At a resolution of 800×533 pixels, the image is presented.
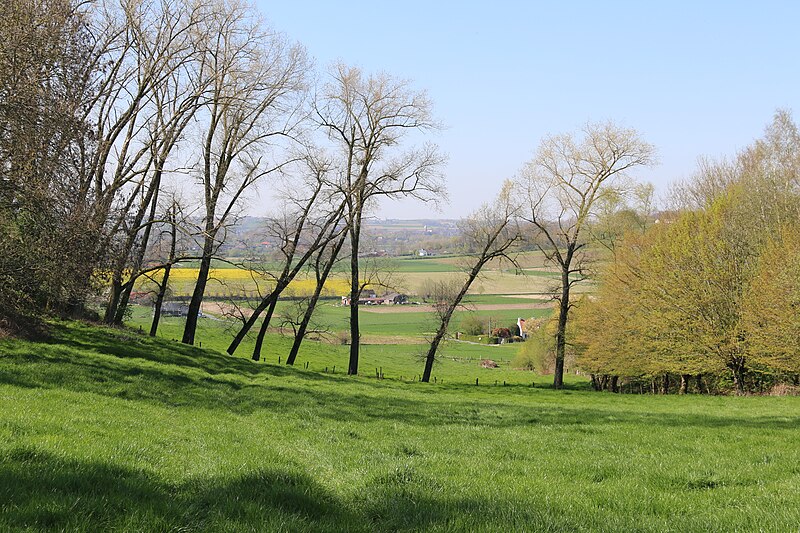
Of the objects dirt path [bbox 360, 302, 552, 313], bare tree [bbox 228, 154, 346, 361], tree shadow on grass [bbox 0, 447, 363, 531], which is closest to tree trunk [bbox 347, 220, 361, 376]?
bare tree [bbox 228, 154, 346, 361]

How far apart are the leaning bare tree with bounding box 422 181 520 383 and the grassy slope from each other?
60.4 feet

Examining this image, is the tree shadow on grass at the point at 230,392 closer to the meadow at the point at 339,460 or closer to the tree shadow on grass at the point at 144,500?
the meadow at the point at 339,460

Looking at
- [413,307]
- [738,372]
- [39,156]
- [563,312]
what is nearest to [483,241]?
[563,312]

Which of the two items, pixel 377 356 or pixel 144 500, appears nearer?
pixel 144 500

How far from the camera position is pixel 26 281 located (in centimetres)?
1478

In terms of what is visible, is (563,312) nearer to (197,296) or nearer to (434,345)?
(434,345)

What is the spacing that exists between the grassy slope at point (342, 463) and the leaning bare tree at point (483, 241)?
18409 mm

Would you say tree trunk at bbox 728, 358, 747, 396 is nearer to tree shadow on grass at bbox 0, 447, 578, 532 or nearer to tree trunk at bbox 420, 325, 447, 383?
tree trunk at bbox 420, 325, 447, 383

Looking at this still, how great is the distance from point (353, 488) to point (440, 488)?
3.35ft

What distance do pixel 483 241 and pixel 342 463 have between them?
93.5 feet

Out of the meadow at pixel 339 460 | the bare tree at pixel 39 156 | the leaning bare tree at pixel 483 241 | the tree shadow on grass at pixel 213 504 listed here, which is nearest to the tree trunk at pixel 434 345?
the leaning bare tree at pixel 483 241

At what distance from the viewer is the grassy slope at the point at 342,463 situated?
550 cm

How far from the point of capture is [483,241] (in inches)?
1427

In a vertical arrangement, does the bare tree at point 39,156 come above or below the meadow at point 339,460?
above
